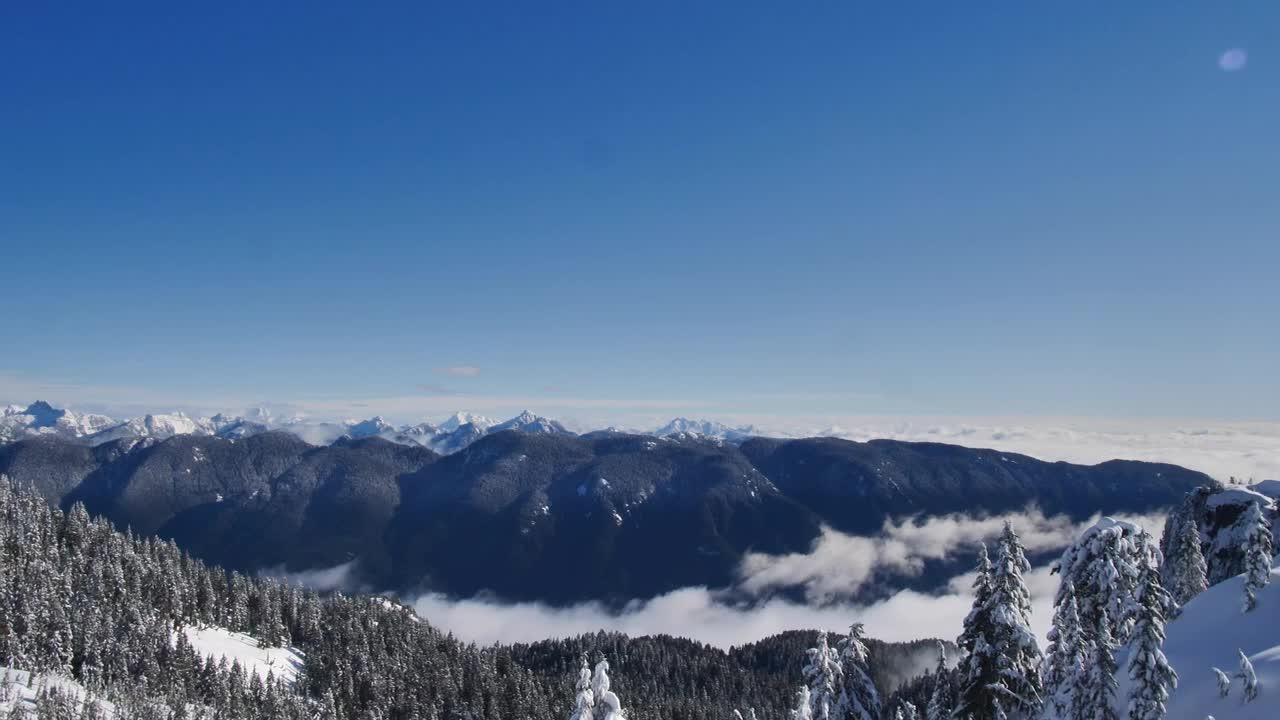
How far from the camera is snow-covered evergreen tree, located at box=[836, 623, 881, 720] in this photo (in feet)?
83.5

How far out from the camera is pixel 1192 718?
2703 centimetres

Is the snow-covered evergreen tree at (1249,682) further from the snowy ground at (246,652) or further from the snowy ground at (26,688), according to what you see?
the snowy ground at (246,652)

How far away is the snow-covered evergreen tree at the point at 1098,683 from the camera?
2400 centimetres

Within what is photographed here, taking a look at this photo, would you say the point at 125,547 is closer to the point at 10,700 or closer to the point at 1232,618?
the point at 10,700

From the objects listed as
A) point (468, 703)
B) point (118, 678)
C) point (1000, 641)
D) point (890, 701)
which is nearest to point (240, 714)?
point (118, 678)

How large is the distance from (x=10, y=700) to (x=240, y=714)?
27.8m

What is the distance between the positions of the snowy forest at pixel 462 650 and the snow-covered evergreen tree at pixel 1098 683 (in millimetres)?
65

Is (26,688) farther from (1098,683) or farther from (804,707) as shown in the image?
(1098,683)

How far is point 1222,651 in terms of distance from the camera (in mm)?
32500

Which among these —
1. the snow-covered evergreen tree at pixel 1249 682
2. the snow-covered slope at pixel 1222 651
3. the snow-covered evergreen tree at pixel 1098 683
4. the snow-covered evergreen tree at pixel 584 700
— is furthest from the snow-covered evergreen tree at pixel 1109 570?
the snow-covered evergreen tree at pixel 584 700

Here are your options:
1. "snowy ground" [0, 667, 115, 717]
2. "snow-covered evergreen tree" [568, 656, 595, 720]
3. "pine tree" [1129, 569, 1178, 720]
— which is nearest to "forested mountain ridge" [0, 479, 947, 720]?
"snowy ground" [0, 667, 115, 717]

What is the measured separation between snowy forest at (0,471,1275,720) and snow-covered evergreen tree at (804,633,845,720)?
8 cm

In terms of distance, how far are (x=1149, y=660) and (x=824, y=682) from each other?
12.1 m

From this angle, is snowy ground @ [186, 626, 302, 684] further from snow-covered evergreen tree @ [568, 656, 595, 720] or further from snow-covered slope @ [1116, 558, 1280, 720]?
snow-covered slope @ [1116, 558, 1280, 720]
